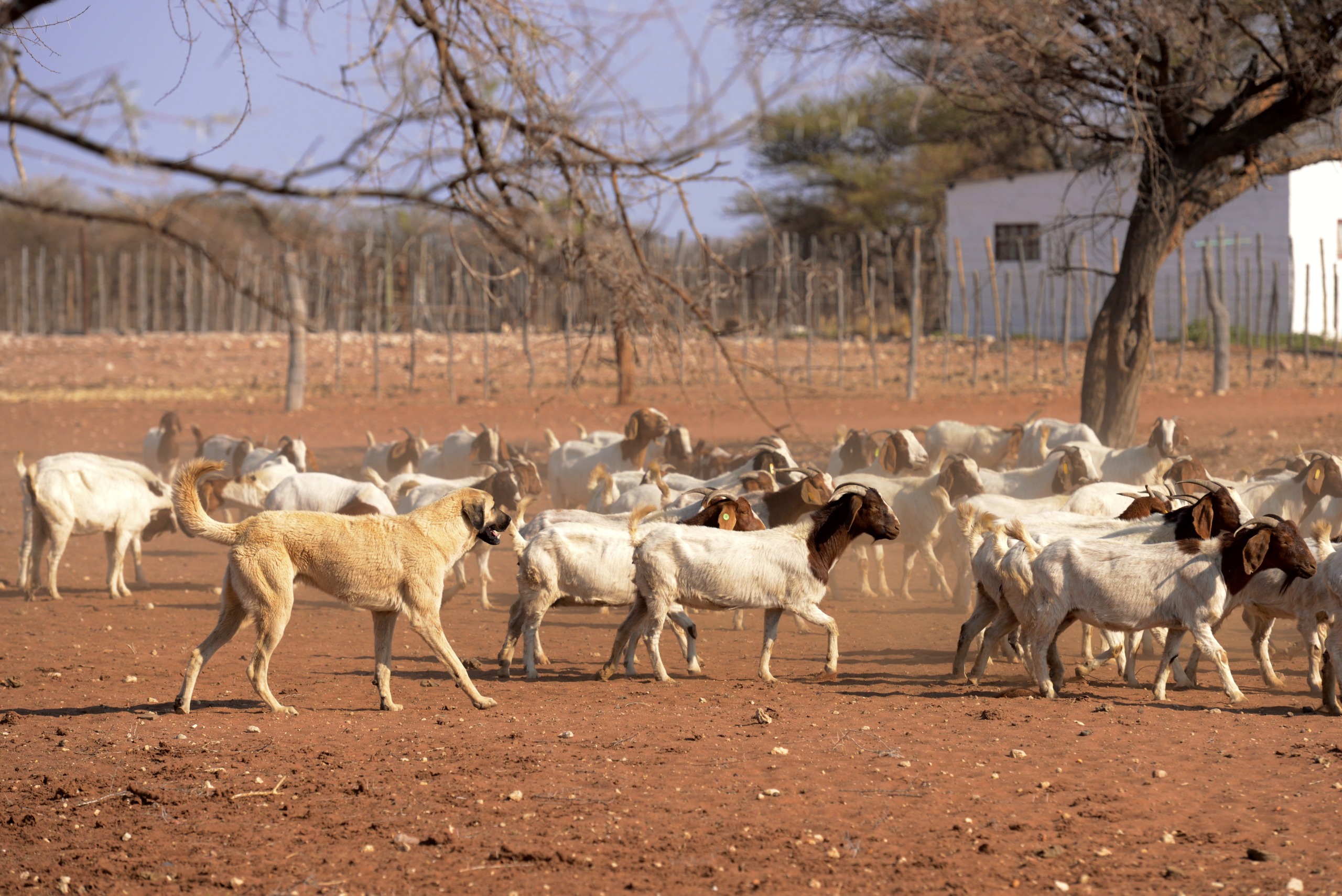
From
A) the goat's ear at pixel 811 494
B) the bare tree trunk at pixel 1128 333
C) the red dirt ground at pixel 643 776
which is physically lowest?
the red dirt ground at pixel 643 776

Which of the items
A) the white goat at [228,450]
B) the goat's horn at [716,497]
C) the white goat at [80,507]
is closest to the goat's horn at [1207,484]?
the goat's horn at [716,497]

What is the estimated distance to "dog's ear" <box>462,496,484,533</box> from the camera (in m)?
7.50

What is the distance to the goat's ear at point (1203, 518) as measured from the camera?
7777mm

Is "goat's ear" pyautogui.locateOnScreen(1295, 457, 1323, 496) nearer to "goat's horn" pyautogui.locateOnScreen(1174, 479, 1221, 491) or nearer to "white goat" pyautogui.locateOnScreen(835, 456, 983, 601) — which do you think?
"goat's horn" pyautogui.locateOnScreen(1174, 479, 1221, 491)

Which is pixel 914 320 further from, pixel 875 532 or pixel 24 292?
pixel 24 292

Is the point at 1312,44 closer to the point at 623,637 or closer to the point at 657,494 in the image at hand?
the point at 657,494

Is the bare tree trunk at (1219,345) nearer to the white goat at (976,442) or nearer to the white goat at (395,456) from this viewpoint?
the white goat at (976,442)

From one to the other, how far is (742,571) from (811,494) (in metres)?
1.79

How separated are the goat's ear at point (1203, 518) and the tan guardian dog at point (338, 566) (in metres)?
4.04

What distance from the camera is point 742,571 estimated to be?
26.4 ft

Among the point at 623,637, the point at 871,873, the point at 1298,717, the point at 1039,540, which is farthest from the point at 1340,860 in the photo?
the point at 623,637

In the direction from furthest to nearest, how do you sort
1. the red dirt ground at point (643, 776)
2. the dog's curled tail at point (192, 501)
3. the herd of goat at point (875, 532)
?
the herd of goat at point (875, 532), the dog's curled tail at point (192, 501), the red dirt ground at point (643, 776)

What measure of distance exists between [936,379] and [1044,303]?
7.49 m

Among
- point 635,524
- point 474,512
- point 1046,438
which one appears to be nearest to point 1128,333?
point 1046,438
